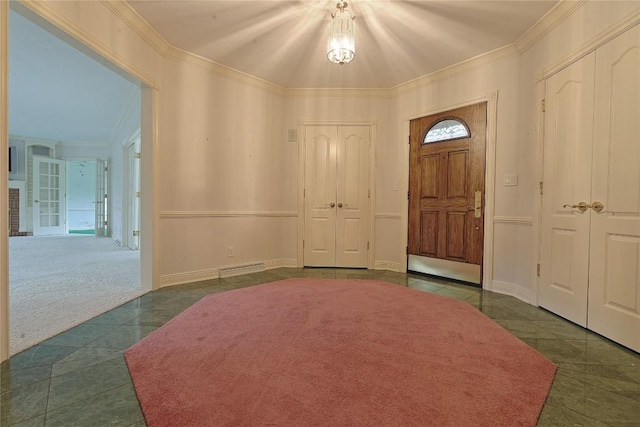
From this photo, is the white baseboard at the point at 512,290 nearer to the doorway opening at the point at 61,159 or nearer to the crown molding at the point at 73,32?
the doorway opening at the point at 61,159

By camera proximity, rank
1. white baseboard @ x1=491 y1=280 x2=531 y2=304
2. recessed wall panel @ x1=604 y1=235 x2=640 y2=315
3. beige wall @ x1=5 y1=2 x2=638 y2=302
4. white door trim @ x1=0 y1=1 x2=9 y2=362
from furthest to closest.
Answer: white baseboard @ x1=491 y1=280 x2=531 y2=304 → beige wall @ x1=5 y1=2 x2=638 y2=302 → recessed wall panel @ x1=604 y1=235 x2=640 y2=315 → white door trim @ x1=0 y1=1 x2=9 y2=362

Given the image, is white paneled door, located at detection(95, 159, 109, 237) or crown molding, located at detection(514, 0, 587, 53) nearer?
crown molding, located at detection(514, 0, 587, 53)

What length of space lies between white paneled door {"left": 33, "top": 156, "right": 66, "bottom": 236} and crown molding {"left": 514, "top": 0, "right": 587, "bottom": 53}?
1114 centimetres

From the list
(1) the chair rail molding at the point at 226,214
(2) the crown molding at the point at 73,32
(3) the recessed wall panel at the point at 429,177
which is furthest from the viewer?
(3) the recessed wall panel at the point at 429,177

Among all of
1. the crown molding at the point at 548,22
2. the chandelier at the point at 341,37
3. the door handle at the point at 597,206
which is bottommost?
the door handle at the point at 597,206

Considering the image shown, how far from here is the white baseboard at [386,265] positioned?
4414 mm

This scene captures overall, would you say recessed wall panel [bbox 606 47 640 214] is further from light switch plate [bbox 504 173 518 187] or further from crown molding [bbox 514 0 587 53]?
light switch plate [bbox 504 173 518 187]

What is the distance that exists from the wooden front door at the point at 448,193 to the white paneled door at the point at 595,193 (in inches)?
31.7

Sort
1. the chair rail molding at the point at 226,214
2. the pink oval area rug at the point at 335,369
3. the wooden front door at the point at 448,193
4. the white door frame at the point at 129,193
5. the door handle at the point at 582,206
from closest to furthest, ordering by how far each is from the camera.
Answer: the pink oval area rug at the point at 335,369
the door handle at the point at 582,206
the chair rail molding at the point at 226,214
the wooden front door at the point at 448,193
the white door frame at the point at 129,193

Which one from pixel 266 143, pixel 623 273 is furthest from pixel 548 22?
pixel 266 143

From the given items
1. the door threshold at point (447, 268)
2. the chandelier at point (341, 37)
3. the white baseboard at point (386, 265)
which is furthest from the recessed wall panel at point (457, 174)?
the chandelier at point (341, 37)

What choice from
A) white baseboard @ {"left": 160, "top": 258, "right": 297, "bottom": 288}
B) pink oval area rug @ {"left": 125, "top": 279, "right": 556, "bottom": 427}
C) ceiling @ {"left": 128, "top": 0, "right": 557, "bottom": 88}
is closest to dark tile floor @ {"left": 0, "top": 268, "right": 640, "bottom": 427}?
pink oval area rug @ {"left": 125, "top": 279, "right": 556, "bottom": 427}

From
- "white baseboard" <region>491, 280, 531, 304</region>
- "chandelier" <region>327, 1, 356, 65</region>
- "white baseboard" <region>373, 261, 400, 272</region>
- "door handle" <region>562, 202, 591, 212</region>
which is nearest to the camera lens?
"door handle" <region>562, 202, 591, 212</region>

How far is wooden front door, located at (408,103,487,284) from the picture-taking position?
142 inches
